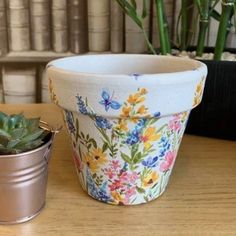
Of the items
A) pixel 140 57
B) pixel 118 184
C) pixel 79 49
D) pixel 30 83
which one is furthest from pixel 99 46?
pixel 118 184

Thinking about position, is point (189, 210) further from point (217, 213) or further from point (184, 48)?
point (184, 48)

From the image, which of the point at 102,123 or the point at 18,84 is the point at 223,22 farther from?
the point at 18,84

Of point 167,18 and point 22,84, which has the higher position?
point 167,18

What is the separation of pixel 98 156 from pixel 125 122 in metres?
0.04

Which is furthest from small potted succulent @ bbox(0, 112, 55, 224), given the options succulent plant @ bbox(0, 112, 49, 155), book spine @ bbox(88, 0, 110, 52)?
book spine @ bbox(88, 0, 110, 52)

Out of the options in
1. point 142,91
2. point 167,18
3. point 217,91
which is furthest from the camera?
point 167,18

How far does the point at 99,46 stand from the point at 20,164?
429mm

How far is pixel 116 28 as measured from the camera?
0.69m

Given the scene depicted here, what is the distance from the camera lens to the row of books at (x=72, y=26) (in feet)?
Answer: 2.24

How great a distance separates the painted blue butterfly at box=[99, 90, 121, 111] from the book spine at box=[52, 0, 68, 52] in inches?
16.6

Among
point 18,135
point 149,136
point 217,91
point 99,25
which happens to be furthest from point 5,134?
point 99,25

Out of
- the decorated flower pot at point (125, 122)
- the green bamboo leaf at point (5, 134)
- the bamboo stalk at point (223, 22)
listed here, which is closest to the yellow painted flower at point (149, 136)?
the decorated flower pot at point (125, 122)

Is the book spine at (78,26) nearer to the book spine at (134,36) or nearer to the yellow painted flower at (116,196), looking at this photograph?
the book spine at (134,36)

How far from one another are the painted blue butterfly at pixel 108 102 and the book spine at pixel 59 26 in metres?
0.42
